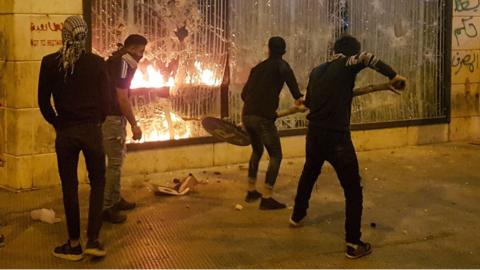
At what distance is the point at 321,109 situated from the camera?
5.49 m

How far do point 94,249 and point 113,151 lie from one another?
3.83ft

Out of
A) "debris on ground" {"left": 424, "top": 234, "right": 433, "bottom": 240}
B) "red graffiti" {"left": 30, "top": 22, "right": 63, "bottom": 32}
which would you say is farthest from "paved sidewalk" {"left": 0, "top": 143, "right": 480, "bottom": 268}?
"red graffiti" {"left": 30, "top": 22, "right": 63, "bottom": 32}

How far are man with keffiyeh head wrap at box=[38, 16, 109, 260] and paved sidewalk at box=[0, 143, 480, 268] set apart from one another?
0.42 m

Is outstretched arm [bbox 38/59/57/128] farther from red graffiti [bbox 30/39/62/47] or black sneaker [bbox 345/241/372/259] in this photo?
black sneaker [bbox 345/241/372/259]

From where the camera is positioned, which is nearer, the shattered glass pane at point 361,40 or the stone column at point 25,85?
the stone column at point 25,85

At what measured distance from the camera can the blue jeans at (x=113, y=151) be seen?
604cm

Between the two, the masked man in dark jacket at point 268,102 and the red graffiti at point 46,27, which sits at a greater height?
the red graffiti at point 46,27

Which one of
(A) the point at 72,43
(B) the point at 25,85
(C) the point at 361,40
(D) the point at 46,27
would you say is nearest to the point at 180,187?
(B) the point at 25,85

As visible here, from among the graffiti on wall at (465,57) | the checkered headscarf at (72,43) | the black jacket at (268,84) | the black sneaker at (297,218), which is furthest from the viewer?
the graffiti on wall at (465,57)

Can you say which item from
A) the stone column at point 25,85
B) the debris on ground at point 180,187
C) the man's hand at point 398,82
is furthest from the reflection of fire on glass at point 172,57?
the man's hand at point 398,82

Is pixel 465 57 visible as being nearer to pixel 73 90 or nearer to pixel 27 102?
pixel 27 102

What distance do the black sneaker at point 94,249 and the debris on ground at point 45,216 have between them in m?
1.15

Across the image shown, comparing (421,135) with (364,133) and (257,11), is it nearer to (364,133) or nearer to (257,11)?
(364,133)

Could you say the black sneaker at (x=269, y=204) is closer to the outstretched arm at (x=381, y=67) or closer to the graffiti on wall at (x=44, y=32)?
the outstretched arm at (x=381, y=67)
